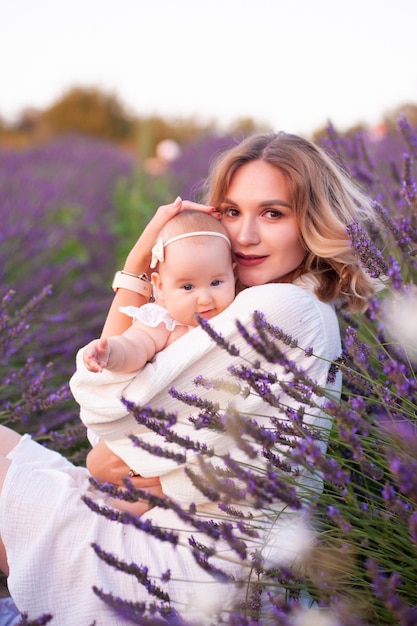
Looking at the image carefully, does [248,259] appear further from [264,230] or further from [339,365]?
[339,365]

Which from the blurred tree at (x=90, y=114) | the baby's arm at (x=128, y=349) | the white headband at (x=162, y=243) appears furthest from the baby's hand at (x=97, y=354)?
the blurred tree at (x=90, y=114)

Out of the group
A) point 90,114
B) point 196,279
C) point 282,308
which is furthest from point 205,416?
point 90,114

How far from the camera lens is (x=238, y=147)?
7.73 feet

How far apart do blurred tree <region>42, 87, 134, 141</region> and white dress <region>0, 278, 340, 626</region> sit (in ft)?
79.7

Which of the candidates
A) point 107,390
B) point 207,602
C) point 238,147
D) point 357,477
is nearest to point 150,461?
point 107,390

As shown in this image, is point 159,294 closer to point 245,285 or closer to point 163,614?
point 245,285

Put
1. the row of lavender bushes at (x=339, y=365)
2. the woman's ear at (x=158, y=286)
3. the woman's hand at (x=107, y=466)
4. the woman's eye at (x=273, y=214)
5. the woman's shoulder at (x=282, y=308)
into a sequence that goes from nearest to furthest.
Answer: the row of lavender bushes at (x=339, y=365)
the woman's shoulder at (x=282, y=308)
the woman's hand at (x=107, y=466)
the woman's ear at (x=158, y=286)
the woman's eye at (x=273, y=214)

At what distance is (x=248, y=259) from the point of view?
2.21 metres

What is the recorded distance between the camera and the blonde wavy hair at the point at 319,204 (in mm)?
2154

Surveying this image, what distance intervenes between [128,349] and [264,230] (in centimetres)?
66

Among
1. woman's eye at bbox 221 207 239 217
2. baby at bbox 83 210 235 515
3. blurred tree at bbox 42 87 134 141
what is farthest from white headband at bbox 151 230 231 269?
blurred tree at bbox 42 87 134 141

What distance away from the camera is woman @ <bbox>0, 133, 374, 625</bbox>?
1583 millimetres

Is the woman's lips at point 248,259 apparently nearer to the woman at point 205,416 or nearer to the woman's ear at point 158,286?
the woman at point 205,416

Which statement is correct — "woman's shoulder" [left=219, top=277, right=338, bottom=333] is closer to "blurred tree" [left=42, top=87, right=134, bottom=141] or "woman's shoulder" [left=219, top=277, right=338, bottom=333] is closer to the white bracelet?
the white bracelet
